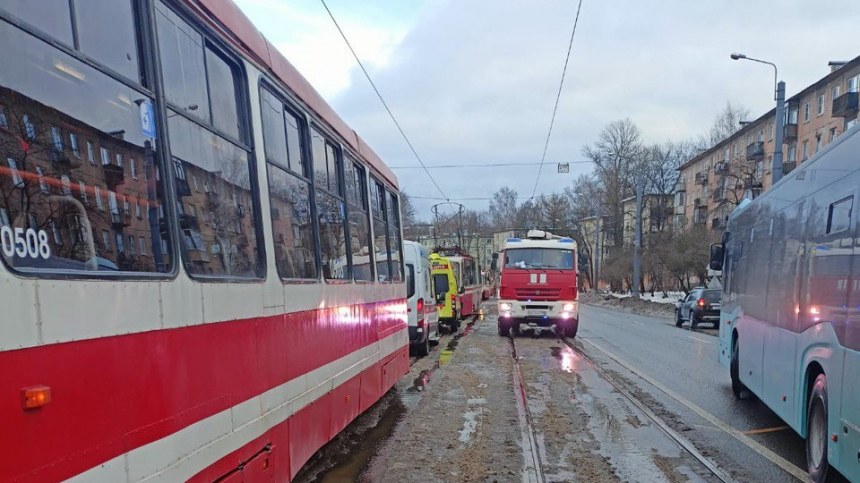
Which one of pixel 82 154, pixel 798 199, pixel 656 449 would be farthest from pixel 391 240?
pixel 82 154

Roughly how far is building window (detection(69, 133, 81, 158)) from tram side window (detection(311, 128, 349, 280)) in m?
2.82

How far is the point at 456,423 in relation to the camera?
23.0 feet

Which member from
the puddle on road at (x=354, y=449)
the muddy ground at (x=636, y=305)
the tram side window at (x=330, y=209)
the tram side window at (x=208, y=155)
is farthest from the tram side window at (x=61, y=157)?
the muddy ground at (x=636, y=305)

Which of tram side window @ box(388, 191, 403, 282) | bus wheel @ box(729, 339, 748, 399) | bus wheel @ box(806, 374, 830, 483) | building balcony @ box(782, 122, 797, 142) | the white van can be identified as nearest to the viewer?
bus wheel @ box(806, 374, 830, 483)

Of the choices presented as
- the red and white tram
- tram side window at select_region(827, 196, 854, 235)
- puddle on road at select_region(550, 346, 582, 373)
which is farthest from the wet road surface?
tram side window at select_region(827, 196, 854, 235)

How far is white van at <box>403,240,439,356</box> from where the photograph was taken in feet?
41.6

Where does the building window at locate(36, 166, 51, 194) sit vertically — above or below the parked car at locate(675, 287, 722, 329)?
above

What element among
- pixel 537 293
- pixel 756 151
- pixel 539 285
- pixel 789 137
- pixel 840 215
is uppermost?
pixel 789 137

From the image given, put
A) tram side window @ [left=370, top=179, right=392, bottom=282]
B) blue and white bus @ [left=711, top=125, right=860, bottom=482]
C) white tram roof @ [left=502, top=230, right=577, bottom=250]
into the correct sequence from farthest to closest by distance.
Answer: white tram roof @ [left=502, top=230, right=577, bottom=250]
tram side window @ [left=370, top=179, right=392, bottom=282]
blue and white bus @ [left=711, top=125, right=860, bottom=482]

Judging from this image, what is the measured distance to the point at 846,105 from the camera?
38.0 m

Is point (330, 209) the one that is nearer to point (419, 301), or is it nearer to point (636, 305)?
point (419, 301)

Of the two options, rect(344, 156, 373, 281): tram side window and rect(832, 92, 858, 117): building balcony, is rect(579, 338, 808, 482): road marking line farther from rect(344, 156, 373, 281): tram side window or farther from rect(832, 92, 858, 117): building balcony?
rect(832, 92, 858, 117): building balcony

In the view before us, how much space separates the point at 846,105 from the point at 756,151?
12686 mm

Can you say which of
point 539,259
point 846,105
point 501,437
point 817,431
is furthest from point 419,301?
point 846,105
